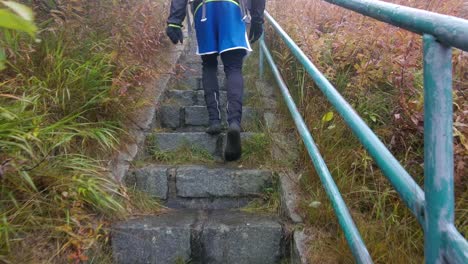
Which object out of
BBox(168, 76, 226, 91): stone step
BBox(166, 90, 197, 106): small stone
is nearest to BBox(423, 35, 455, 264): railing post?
BBox(166, 90, 197, 106): small stone

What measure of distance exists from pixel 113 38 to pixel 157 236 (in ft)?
5.33

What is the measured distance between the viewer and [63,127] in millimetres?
2158

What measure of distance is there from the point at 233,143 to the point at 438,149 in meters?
1.76

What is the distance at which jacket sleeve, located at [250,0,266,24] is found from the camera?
2775mm

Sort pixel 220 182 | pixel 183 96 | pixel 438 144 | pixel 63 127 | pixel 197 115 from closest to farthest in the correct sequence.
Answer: pixel 438 144 < pixel 63 127 < pixel 220 182 < pixel 197 115 < pixel 183 96

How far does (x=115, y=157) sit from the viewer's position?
2.38 meters

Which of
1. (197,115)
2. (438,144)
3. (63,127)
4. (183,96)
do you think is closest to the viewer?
(438,144)

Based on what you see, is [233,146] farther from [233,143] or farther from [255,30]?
[255,30]

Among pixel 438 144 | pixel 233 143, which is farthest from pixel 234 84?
pixel 438 144

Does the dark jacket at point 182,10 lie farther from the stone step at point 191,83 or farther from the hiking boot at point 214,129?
the stone step at point 191,83

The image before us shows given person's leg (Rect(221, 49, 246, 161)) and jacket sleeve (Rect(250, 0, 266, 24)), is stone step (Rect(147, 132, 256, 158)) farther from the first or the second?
jacket sleeve (Rect(250, 0, 266, 24))

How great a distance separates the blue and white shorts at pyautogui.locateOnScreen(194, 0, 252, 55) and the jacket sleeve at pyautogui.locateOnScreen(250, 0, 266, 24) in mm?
180

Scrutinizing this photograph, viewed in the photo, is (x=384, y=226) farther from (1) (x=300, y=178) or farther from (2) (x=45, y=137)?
(2) (x=45, y=137)

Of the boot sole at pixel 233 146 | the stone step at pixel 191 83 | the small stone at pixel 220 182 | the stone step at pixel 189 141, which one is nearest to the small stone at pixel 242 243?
the small stone at pixel 220 182
